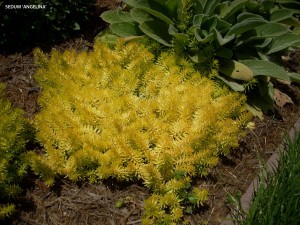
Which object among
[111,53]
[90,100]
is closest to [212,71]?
[111,53]

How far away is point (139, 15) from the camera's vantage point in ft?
11.2

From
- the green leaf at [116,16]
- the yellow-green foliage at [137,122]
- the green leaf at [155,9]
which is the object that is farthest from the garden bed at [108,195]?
the green leaf at [155,9]

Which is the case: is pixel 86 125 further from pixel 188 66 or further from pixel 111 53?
pixel 188 66

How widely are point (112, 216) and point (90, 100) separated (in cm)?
90

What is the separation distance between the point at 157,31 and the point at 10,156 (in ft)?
5.79

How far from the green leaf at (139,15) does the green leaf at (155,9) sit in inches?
2.0

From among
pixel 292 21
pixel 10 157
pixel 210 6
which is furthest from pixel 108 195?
pixel 292 21

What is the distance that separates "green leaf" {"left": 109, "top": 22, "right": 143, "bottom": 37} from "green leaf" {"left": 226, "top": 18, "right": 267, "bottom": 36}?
0.91 metres

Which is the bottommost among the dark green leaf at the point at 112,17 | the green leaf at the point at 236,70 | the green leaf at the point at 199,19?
the green leaf at the point at 236,70

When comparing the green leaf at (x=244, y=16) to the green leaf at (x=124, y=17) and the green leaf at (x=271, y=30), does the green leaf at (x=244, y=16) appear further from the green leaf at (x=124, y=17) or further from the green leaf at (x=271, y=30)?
the green leaf at (x=124, y=17)

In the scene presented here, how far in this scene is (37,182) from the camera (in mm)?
2590

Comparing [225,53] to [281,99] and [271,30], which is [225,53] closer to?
[271,30]

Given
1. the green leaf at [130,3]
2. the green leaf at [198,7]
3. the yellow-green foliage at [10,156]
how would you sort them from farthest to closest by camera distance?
the green leaf at [130,3] < the green leaf at [198,7] < the yellow-green foliage at [10,156]

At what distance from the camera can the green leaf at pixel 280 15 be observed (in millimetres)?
Result: 3673
